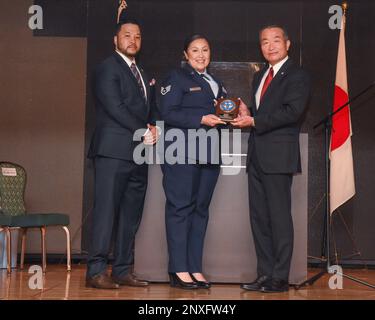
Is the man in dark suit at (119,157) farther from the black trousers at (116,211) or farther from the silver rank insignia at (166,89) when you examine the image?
the silver rank insignia at (166,89)

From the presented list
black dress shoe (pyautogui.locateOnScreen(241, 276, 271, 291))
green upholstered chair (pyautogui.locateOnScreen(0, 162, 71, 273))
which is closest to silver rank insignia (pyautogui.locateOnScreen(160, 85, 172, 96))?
black dress shoe (pyautogui.locateOnScreen(241, 276, 271, 291))

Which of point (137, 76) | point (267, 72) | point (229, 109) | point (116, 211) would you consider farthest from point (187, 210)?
point (267, 72)

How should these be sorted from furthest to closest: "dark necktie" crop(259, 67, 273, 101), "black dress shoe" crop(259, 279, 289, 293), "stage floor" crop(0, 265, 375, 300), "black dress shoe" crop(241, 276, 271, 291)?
"dark necktie" crop(259, 67, 273, 101), "black dress shoe" crop(241, 276, 271, 291), "black dress shoe" crop(259, 279, 289, 293), "stage floor" crop(0, 265, 375, 300)

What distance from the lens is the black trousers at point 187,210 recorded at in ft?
13.5

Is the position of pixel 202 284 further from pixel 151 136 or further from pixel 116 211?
pixel 151 136

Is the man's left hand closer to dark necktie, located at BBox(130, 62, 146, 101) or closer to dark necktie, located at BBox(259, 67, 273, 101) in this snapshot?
dark necktie, located at BBox(130, 62, 146, 101)

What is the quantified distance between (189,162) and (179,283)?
0.79 meters

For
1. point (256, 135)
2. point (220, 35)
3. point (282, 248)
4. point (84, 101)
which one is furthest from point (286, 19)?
point (282, 248)

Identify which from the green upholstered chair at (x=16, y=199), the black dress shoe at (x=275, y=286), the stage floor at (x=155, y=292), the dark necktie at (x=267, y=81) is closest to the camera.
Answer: the stage floor at (x=155, y=292)

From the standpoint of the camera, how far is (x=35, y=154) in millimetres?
6602

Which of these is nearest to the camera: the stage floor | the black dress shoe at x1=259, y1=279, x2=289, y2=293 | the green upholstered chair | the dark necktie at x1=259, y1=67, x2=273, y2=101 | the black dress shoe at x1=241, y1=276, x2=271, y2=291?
the stage floor

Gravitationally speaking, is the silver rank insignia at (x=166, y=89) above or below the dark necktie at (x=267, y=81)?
below

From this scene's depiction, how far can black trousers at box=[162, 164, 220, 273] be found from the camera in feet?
13.5

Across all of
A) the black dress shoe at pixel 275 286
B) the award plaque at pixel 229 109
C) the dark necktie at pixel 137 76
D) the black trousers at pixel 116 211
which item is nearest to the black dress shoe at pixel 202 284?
the black dress shoe at pixel 275 286
